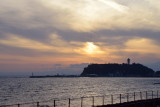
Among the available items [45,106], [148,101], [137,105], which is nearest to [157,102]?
[148,101]

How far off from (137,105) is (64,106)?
58.6 ft

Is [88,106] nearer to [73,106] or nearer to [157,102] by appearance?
[73,106]

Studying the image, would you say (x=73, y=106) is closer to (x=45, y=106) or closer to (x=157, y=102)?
(x=45, y=106)

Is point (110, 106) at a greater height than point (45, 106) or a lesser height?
greater

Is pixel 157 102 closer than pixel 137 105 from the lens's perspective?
No

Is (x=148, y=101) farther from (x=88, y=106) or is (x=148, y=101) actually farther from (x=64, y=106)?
(x=64, y=106)

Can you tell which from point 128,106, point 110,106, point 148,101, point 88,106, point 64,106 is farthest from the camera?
point 64,106

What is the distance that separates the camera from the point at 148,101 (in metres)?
34.2

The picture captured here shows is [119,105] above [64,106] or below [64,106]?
above

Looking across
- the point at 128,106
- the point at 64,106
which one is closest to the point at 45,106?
the point at 64,106

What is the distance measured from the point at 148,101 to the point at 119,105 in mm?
6879

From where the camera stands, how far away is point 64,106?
45406 millimetres

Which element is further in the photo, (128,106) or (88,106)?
(88,106)

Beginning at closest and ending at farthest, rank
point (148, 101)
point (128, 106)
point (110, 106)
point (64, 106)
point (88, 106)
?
point (110, 106) → point (128, 106) → point (148, 101) → point (88, 106) → point (64, 106)
